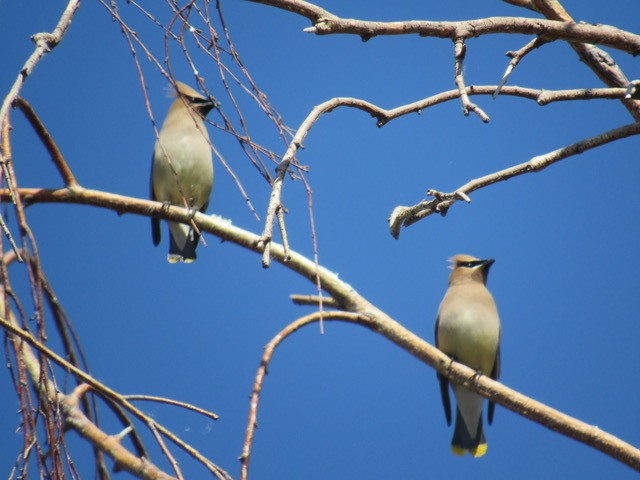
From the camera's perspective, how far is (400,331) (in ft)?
9.25

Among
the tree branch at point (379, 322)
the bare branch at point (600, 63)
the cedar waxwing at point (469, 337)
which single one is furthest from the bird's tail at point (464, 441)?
the bare branch at point (600, 63)

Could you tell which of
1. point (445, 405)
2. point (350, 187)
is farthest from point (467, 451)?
point (350, 187)

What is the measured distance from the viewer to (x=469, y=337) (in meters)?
5.22

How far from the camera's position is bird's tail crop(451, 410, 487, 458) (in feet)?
18.8

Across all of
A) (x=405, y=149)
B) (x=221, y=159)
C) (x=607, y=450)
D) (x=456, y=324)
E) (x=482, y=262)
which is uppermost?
(x=405, y=149)

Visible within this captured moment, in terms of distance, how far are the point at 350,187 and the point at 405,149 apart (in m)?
3.38

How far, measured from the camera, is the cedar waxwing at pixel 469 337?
17.3ft

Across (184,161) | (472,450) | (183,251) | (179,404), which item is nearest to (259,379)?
(179,404)

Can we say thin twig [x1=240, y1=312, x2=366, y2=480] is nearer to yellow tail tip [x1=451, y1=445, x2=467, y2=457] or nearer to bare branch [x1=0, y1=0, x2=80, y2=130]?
bare branch [x1=0, y1=0, x2=80, y2=130]

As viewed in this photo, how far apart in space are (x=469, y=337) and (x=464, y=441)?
0.88m

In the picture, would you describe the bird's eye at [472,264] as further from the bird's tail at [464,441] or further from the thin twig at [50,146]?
the thin twig at [50,146]

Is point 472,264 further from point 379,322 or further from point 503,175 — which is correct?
point 503,175

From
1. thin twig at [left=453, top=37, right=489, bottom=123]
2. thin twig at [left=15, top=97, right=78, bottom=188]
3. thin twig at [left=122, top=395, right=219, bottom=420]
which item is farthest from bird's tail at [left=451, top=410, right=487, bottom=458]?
thin twig at [left=453, top=37, right=489, bottom=123]

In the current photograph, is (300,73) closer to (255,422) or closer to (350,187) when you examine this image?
(350,187)
